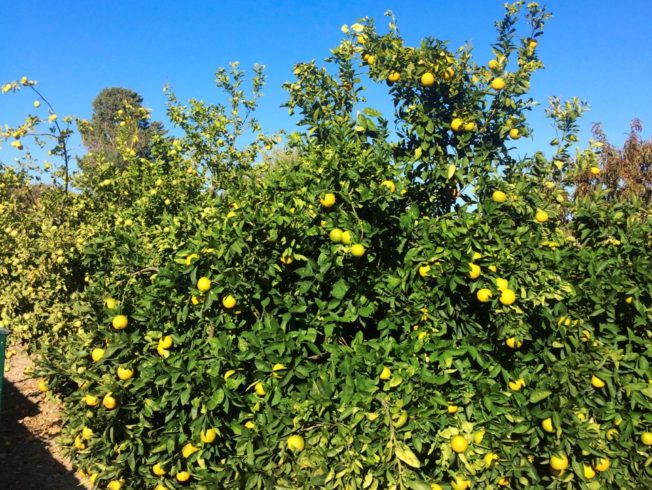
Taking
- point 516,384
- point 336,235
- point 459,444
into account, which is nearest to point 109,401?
point 336,235

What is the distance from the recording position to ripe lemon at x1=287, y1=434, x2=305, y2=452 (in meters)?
2.07

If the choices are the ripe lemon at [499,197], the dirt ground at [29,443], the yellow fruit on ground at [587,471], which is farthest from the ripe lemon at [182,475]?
the ripe lemon at [499,197]

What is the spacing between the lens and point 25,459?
393 centimetres

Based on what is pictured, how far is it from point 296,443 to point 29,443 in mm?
3390

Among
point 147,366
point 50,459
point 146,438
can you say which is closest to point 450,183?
point 147,366

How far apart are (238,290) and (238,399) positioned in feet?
1.69

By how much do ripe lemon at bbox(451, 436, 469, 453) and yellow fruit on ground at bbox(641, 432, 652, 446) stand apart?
1.01 metres

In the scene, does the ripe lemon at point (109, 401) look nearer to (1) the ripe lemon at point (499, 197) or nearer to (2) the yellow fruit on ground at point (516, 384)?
(2) the yellow fruit on ground at point (516, 384)

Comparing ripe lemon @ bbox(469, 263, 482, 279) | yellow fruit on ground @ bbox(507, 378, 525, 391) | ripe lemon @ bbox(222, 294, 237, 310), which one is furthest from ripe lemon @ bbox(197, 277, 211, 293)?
yellow fruit on ground @ bbox(507, 378, 525, 391)

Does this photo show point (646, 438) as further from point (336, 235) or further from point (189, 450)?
point (189, 450)

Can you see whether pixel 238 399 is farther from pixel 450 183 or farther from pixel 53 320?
pixel 53 320

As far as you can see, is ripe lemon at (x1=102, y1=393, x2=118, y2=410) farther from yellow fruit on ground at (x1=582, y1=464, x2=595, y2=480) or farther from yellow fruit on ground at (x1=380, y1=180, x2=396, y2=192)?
yellow fruit on ground at (x1=582, y1=464, x2=595, y2=480)

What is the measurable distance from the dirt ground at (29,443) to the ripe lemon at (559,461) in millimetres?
2832

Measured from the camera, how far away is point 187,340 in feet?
8.39
